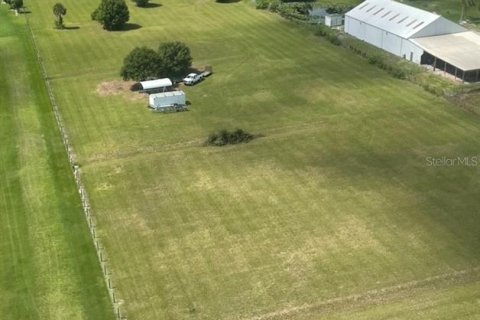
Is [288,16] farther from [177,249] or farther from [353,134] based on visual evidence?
[177,249]

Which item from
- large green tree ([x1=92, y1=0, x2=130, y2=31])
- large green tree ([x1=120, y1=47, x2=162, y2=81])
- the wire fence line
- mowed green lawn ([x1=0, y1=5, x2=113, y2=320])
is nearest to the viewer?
mowed green lawn ([x1=0, y1=5, x2=113, y2=320])

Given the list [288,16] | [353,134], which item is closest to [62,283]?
[353,134]

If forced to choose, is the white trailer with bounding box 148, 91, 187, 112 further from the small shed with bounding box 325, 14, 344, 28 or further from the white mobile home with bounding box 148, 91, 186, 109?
the small shed with bounding box 325, 14, 344, 28

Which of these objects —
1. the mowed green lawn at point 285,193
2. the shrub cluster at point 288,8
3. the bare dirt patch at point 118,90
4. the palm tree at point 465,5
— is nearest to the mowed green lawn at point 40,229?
the mowed green lawn at point 285,193

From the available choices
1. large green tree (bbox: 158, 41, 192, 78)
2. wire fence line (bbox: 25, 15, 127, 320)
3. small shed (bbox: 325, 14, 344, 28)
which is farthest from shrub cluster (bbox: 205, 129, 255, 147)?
small shed (bbox: 325, 14, 344, 28)

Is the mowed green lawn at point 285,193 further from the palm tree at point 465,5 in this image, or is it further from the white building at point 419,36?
the palm tree at point 465,5

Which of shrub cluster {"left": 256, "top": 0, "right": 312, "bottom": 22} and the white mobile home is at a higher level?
shrub cluster {"left": 256, "top": 0, "right": 312, "bottom": 22}

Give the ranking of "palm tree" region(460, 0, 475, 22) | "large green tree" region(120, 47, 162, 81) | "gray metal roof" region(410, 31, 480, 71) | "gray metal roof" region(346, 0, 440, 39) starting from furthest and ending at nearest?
"palm tree" region(460, 0, 475, 22) → "gray metal roof" region(346, 0, 440, 39) → "gray metal roof" region(410, 31, 480, 71) → "large green tree" region(120, 47, 162, 81)
